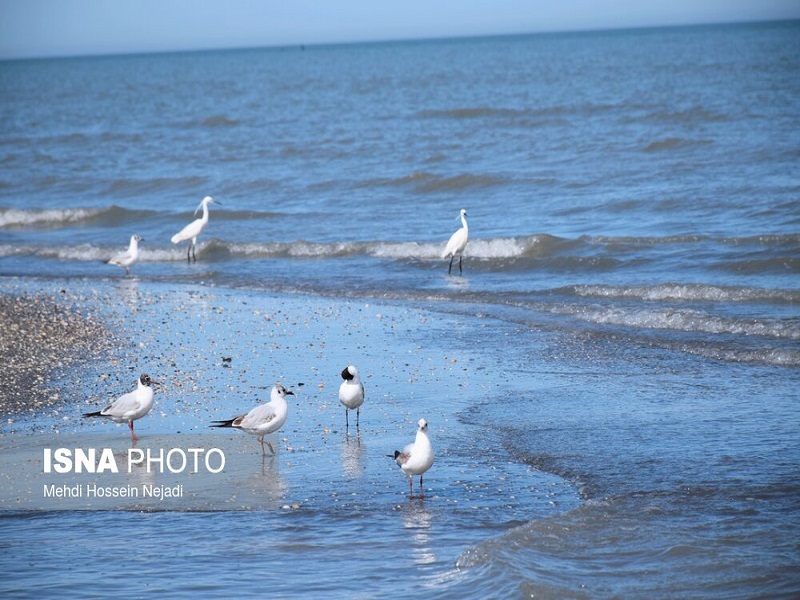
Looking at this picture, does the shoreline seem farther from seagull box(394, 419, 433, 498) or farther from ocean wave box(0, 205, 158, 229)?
ocean wave box(0, 205, 158, 229)

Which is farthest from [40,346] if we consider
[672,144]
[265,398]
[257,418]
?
[672,144]

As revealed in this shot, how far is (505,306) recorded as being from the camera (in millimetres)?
15391

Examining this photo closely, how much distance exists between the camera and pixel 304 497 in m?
7.87

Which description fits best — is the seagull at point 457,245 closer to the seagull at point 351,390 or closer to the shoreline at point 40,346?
the shoreline at point 40,346

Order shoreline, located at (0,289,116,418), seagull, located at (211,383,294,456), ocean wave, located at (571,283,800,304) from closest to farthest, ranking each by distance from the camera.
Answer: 1. seagull, located at (211,383,294,456)
2. shoreline, located at (0,289,116,418)
3. ocean wave, located at (571,283,800,304)

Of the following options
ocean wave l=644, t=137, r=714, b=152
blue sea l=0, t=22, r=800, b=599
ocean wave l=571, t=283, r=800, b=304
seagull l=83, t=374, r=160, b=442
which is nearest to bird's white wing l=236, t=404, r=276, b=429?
blue sea l=0, t=22, r=800, b=599

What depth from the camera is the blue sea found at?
22.2 feet

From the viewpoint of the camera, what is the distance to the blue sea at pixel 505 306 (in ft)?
22.2

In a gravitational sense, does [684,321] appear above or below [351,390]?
above

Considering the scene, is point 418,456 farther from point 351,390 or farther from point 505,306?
point 505,306

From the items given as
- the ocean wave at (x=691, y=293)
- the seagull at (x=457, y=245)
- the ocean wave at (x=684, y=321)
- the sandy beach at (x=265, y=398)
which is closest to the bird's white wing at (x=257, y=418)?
the sandy beach at (x=265, y=398)

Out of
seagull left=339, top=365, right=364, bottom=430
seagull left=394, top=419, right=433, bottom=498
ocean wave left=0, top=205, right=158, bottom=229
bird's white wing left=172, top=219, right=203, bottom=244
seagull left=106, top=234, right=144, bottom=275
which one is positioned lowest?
seagull left=394, top=419, right=433, bottom=498

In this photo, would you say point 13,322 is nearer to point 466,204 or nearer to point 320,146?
point 466,204

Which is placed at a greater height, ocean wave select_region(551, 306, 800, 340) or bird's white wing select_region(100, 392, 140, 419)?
ocean wave select_region(551, 306, 800, 340)
